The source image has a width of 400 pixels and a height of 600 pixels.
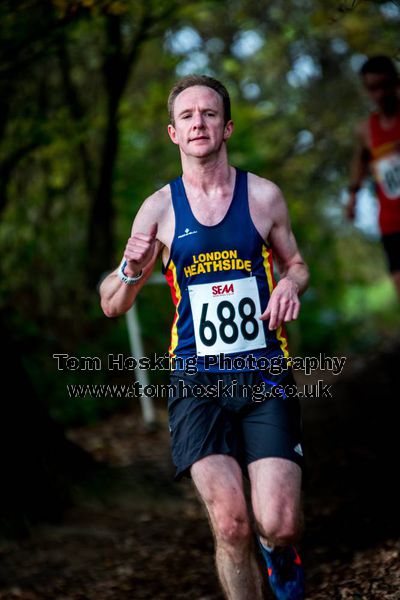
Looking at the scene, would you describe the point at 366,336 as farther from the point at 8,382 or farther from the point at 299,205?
the point at 8,382

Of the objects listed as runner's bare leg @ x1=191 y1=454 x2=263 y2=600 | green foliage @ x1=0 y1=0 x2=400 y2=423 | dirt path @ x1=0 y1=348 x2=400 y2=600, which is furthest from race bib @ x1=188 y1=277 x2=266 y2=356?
green foliage @ x1=0 y1=0 x2=400 y2=423

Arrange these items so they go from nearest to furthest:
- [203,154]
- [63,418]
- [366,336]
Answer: [203,154], [63,418], [366,336]

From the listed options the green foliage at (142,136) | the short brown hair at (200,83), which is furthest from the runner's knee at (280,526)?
the green foliage at (142,136)

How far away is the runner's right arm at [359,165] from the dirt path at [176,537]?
6.26ft

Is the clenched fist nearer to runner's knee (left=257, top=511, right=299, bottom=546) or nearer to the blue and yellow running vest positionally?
the blue and yellow running vest

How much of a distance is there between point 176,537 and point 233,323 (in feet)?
7.17

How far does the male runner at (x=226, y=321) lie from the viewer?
10.3ft

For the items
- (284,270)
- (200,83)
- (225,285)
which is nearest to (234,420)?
(225,285)

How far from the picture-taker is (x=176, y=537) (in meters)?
5.04

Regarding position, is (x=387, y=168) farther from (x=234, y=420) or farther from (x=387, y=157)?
(x=234, y=420)

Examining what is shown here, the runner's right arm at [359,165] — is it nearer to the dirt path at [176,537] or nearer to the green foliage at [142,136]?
the green foliage at [142,136]

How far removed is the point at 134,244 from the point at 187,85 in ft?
2.41

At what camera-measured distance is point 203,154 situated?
11.1 ft

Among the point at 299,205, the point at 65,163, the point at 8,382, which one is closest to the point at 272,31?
the point at 299,205
